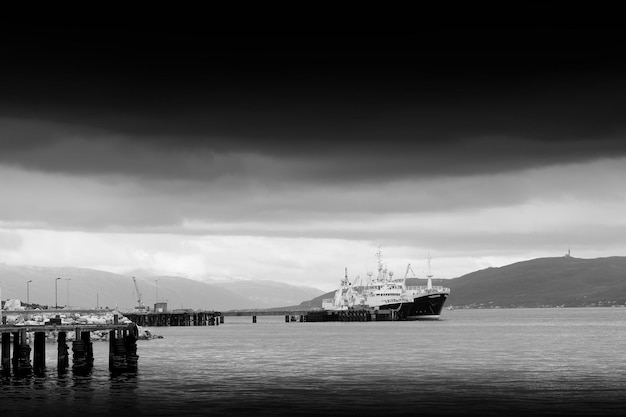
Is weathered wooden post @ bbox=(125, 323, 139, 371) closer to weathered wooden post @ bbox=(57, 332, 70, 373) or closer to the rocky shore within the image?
weathered wooden post @ bbox=(57, 332, 70, 373)

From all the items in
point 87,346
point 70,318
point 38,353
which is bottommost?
point 38,353

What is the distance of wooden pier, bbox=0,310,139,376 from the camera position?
78.6 m

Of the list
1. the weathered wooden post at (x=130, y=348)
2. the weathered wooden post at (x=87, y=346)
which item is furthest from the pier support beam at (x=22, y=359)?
the weathered wooden post at (x=130, y=348)

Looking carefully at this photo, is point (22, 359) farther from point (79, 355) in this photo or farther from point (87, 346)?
point (87, 346)

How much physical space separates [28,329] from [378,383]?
27527 mm

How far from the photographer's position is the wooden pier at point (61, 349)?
3095 inches

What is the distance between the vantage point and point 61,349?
274 feet

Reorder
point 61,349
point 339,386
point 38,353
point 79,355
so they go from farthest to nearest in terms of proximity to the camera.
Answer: point 61,349
point 79,355
point 38,353
point 339,386

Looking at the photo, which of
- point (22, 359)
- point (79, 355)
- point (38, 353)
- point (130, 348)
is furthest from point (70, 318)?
point (22, 359)

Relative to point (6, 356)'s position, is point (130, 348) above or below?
above

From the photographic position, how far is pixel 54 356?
108000mm

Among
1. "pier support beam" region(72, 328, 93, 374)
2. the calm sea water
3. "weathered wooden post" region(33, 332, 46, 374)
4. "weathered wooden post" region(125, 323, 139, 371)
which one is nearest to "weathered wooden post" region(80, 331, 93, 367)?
"pier support beam" region(72, 328, 93, 374)

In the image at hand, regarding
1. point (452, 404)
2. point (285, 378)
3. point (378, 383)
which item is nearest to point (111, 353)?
point (285, 378)

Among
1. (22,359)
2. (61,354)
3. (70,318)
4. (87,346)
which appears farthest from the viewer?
(70,318)
